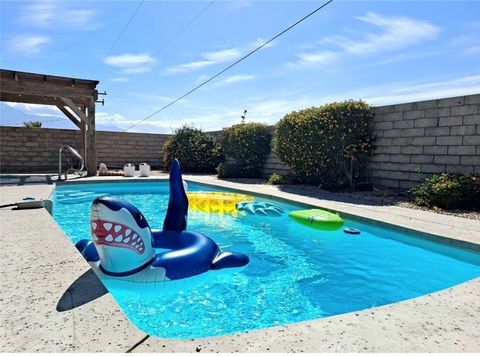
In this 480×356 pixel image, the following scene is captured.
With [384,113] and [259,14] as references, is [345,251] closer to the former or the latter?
[384,113]

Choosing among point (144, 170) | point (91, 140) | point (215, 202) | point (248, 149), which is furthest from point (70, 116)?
point (215, 202)

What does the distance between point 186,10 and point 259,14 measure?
13.1 feet

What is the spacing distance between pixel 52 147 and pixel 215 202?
1213 centimetres

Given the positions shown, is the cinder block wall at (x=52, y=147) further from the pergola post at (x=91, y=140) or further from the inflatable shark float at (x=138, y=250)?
the inflatable shark float at (x=138, y=250)

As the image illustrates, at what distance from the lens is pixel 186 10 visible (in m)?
14.3

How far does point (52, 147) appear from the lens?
17.3m

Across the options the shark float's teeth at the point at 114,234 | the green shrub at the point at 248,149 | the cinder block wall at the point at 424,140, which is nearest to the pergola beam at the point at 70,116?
the green shrub at the point at 248,149

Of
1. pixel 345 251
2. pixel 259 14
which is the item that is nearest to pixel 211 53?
pixel 259 14

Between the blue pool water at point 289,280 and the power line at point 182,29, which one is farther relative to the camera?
the power line at point 182,29

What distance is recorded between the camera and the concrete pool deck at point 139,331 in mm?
2002

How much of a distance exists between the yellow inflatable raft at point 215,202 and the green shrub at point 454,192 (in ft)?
14.6

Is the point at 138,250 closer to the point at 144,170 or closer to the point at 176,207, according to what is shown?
the point at 176,207

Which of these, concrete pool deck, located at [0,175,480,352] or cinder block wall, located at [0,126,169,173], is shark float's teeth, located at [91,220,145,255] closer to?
concrete pool deck, located at [0,175,480,352]

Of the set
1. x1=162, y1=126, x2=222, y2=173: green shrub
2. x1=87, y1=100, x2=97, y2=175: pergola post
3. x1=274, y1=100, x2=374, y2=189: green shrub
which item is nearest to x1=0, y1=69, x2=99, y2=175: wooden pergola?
x1=87, y1=100, x2=97, y2=175: pergola post
